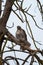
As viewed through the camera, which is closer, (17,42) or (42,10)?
(17,42)

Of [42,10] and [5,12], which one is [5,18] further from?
[42,10]

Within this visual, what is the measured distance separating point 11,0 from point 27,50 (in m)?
0.16

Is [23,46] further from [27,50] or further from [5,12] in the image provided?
[5,12]

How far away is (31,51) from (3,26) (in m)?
0.12

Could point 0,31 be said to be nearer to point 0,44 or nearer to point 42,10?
point 0,44

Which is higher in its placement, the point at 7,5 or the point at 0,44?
the point at 7,5

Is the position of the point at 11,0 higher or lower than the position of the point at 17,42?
higher

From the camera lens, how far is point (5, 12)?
0.55 meters

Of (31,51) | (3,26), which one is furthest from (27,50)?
(3,26)

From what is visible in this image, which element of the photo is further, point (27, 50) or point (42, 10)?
point (42, 10)

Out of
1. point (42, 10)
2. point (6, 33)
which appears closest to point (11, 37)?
point (6, 33)

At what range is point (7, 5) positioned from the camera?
549 millimetres

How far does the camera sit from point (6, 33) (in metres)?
0.50

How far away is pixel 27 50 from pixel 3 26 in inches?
4.5
